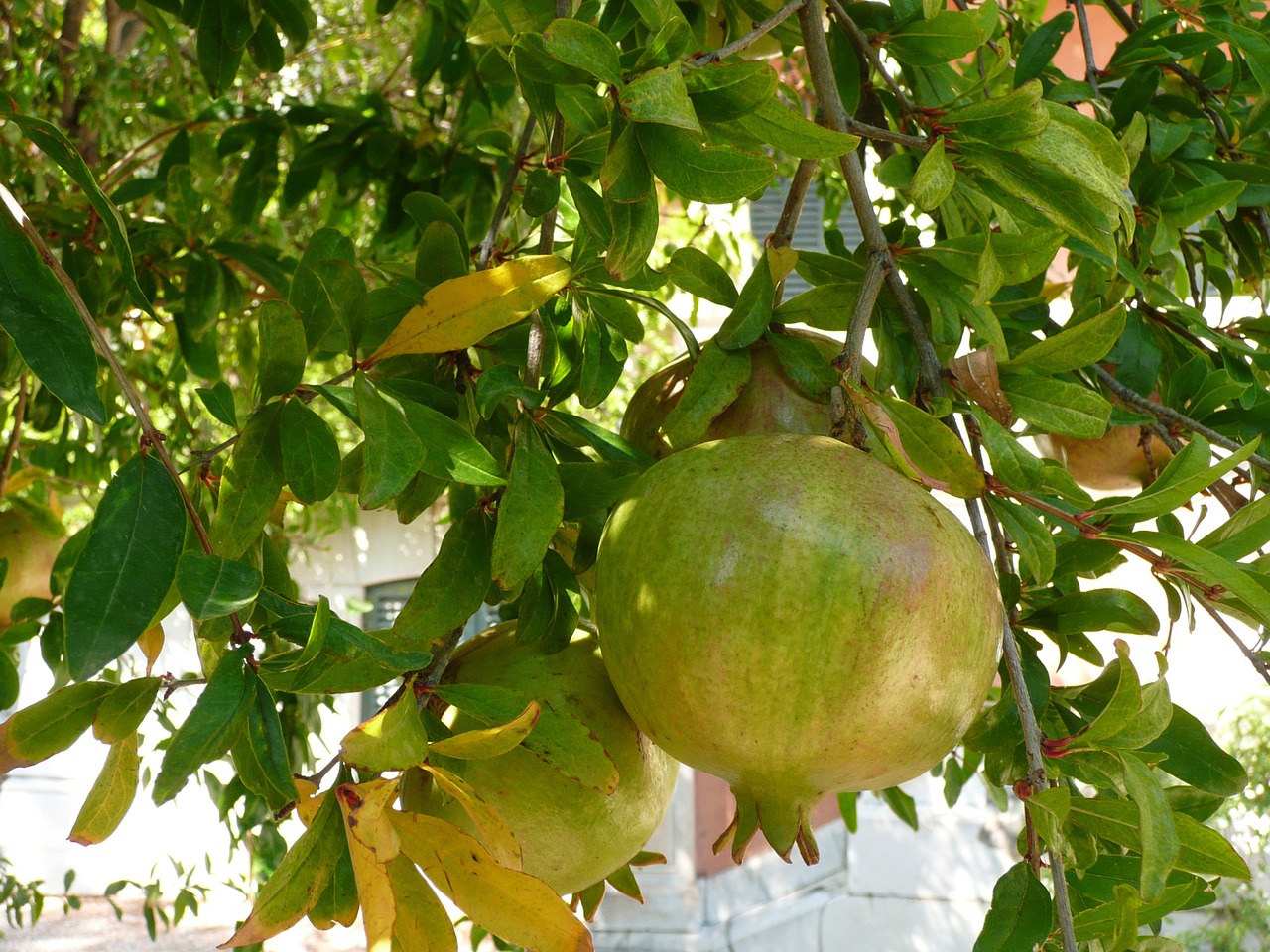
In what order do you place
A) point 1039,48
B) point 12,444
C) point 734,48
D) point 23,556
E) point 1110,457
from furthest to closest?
point 23,556, point 12,444, point 1110,457, point 1039,48, point 734,48

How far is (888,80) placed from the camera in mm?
879

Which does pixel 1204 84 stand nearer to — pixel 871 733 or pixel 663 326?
pixel 871 733

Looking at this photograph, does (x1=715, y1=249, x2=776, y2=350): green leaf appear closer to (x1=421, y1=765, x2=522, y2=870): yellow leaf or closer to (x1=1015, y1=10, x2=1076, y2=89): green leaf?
(x1=421, y1=765, x2=522, y2=870): yellow leaf

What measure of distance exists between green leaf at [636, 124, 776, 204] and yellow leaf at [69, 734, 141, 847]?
1.54 feet

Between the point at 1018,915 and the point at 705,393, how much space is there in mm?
413

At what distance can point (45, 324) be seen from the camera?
66cm

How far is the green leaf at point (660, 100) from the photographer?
57cm

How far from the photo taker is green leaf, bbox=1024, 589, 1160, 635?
0.91 m

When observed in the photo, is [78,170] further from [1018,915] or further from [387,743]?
[1018,915]

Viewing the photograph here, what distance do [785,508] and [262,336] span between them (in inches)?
13.2

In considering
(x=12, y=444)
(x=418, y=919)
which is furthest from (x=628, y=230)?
(x=12, y=444)

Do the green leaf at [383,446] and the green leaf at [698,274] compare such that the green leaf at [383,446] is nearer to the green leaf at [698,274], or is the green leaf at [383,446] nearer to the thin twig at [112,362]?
the thin twig at [112,362]

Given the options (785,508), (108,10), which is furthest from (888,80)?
(108,10)

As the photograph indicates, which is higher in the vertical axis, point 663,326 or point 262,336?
point 262,336
